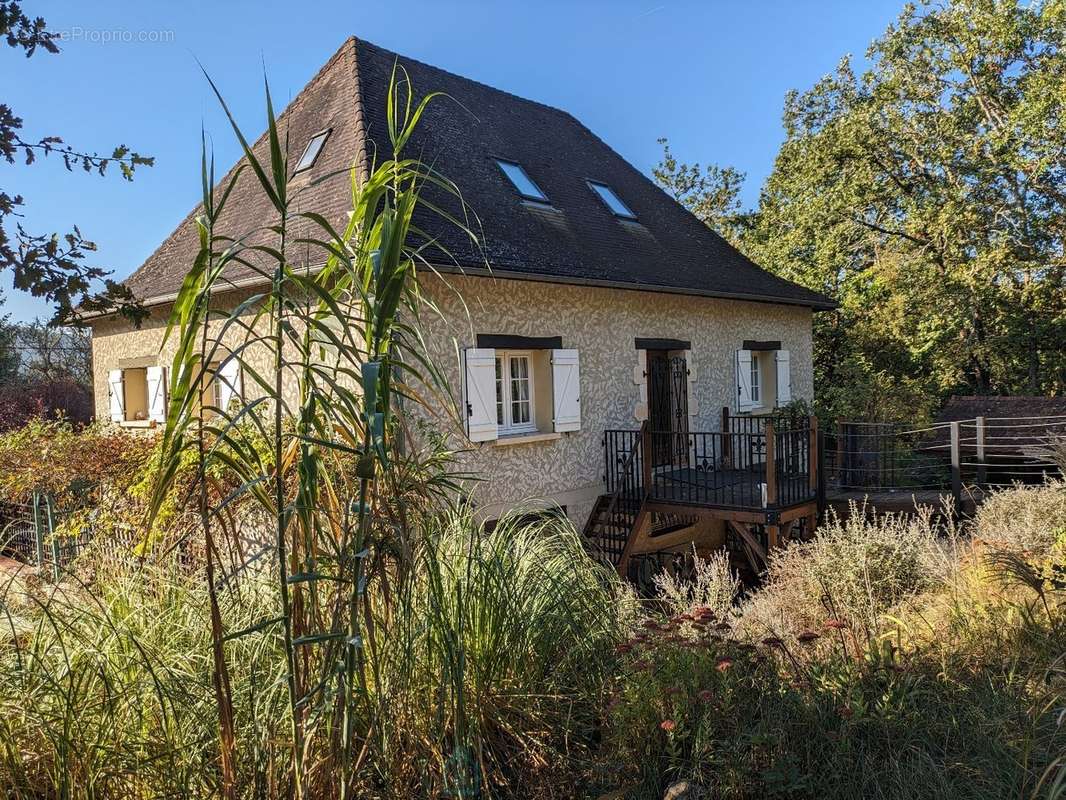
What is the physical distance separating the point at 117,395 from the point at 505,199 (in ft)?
19.8

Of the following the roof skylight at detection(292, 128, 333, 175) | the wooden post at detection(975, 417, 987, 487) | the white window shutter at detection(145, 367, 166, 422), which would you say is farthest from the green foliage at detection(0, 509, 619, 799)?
the wooden post at detection(975, 417, 987, 487)

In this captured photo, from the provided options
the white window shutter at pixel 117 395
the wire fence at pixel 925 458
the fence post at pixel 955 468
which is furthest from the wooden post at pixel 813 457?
the white window shutter at pixel 117 395

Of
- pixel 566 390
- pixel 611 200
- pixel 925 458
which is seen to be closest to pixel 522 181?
pixel 611 200

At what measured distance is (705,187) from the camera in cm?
2223

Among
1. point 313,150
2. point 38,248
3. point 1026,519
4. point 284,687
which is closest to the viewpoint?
point 284,687

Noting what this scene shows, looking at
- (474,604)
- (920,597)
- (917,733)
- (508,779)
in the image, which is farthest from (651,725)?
(920,597)

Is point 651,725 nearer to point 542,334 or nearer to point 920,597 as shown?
point 920,597

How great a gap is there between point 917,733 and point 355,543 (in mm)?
2251

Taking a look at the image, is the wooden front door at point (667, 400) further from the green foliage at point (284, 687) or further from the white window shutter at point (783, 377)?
the green foliage at point (284, 687)

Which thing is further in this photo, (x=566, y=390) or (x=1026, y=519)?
(x=566, y=390)

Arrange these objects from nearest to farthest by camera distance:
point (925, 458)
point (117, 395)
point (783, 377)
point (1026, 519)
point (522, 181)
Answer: point (1026, 519)
point (117, 395)
point (522, 181)
point (925, 458)
point (783, 377)

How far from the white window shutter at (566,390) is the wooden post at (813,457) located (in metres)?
2.82

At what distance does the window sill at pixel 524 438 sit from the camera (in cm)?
842

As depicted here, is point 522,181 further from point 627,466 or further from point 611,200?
point 627,466
